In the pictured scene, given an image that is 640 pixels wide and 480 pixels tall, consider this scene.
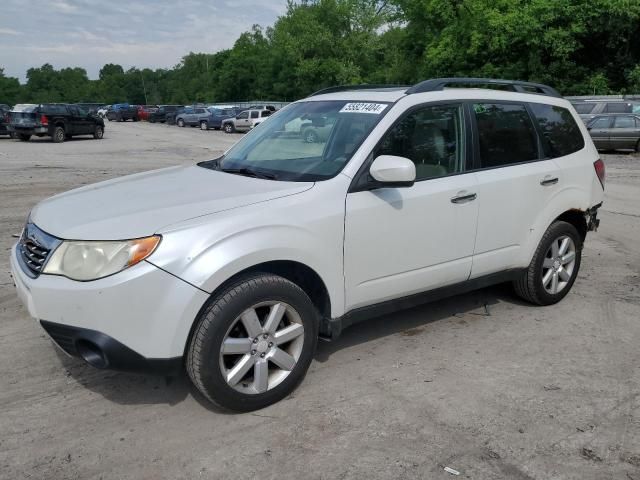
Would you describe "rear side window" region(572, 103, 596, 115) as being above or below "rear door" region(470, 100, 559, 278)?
above

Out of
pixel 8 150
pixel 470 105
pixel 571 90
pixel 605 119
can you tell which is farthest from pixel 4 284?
pixel 571 90

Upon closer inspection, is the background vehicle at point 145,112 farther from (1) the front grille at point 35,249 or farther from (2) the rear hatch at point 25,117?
(1) the front grille at point 35,249

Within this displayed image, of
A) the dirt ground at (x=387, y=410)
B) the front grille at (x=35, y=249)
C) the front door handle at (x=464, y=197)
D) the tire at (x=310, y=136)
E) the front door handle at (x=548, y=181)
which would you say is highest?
the tire at (x=310, y=136)

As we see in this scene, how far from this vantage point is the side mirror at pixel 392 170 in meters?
3.43

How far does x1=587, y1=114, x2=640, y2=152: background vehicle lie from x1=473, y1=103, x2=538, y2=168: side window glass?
16.7 meters

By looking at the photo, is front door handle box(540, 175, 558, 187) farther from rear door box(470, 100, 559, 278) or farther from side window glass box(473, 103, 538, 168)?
side window glass box(473, 103, 538, 168)

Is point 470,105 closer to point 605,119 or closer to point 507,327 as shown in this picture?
point 507,327

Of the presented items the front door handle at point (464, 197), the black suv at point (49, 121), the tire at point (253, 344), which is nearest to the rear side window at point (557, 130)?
the front door handle at point (464, 197)

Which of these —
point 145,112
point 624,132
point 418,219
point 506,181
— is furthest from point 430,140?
point 145,112

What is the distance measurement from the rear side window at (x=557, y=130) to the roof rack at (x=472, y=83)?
0.21m

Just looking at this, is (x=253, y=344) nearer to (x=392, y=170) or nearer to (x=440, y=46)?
(x=392, y=170)

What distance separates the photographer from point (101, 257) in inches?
113

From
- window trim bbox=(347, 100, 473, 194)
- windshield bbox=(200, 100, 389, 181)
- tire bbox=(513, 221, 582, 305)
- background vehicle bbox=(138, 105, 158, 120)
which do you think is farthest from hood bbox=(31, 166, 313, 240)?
background vehicle bbox=(138, 105, 158, 120)

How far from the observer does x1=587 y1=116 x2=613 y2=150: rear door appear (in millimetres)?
19766
